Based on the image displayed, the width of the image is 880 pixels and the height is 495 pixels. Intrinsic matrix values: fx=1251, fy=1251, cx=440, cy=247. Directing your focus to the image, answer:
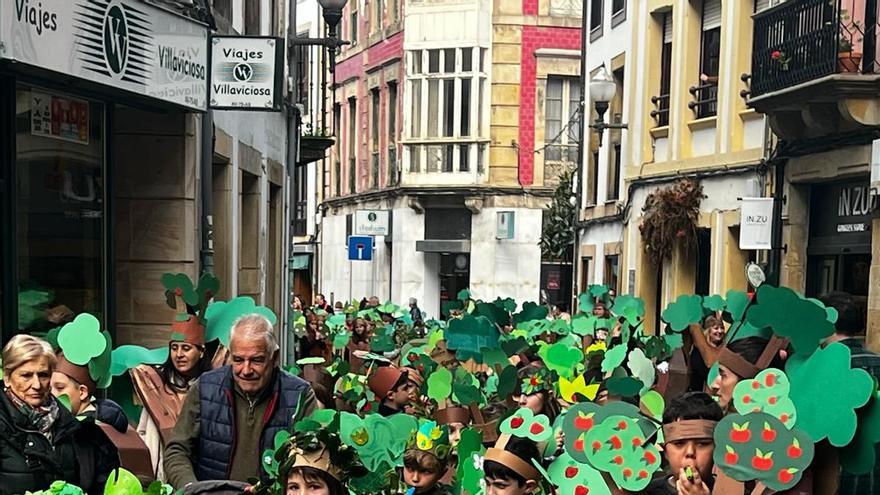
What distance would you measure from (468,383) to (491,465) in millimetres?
1900

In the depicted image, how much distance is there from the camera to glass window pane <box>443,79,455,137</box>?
30703 mm

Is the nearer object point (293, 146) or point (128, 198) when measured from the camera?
point (128, 198)

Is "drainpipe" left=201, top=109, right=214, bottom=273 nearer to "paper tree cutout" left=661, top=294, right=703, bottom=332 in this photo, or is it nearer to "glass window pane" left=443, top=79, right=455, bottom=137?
"paper tree cutout" left=661, top=294, right=703, bottom=332

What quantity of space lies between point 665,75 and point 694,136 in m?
1.83

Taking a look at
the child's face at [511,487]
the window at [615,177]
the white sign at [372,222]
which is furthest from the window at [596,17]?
the child's face at [511,487]

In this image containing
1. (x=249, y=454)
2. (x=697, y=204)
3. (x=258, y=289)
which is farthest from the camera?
(x=697, y=204)

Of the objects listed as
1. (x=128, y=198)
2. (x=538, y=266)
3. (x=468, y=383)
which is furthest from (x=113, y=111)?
(x=538, y=266)

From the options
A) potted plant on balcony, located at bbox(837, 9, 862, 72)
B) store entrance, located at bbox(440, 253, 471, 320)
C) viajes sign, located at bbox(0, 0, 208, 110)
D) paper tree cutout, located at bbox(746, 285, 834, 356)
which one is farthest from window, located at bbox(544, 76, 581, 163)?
paper tree cutout, located at bbox(746, 285, 834, 356)

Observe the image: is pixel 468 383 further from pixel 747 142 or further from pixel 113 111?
pixel 747 142

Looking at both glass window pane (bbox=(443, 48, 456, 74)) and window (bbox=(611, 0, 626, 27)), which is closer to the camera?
window (bbox=(611, 0, 626, 27))

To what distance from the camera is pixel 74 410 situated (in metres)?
4.93

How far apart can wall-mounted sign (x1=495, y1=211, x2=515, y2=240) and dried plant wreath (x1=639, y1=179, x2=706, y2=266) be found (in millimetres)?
11442

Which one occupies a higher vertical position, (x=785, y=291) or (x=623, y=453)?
(x=785, y=291)

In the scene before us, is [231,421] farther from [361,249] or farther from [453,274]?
[453,274]
